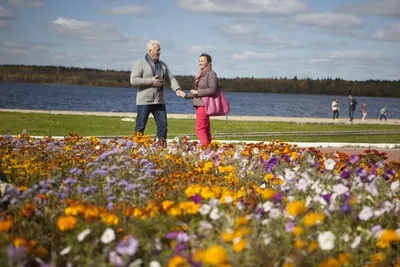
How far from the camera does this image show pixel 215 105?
927 cm

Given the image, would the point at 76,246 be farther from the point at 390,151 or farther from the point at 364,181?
the point at 390,151

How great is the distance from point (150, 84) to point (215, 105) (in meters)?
1.21

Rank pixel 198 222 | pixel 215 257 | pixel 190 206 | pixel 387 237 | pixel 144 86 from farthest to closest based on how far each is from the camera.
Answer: pixel 144 86, pixel 198 222, pixel 190 206, pixel 387 237, pixel 215 257

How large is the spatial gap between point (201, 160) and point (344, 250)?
441cm

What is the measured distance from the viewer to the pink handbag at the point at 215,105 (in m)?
9.23

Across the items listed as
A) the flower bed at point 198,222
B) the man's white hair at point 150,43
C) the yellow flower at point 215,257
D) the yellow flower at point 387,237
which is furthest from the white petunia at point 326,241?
the man's white hair at point 150,43

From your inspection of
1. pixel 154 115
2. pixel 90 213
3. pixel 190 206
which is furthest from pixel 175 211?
pixel 154 115

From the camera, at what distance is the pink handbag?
9227 mm

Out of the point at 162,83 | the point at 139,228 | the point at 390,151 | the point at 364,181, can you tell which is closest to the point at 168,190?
the point at 139,228

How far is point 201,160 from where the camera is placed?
820 cm

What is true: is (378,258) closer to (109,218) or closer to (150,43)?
(109,218)

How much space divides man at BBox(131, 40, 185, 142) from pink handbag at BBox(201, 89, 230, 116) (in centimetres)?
49

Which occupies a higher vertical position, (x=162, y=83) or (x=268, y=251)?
(x=162, y=83)

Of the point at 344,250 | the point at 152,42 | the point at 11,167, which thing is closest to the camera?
the point at 344,250
